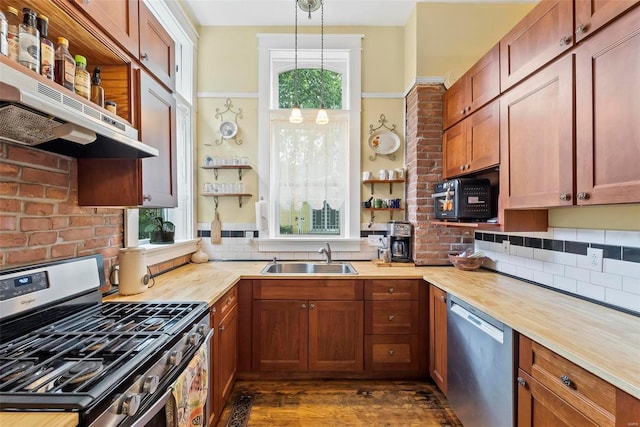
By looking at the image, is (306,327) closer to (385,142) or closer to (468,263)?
(468,263)

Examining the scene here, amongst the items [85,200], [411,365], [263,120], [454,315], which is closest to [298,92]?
[263,120]

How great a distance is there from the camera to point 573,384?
43.1 inches

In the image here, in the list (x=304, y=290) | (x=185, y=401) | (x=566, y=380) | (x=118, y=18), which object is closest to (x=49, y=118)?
(x=118, y=18)

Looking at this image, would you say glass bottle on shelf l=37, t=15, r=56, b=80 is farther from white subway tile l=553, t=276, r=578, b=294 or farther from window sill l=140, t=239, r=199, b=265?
white subway tile l=553, t=276, r=578, b=294

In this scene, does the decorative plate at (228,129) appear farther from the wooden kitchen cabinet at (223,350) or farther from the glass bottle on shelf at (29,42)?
the glass bottle on shelf at (29,42)

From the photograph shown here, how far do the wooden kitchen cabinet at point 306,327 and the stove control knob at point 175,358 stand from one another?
119cm

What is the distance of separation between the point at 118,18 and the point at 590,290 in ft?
9.22

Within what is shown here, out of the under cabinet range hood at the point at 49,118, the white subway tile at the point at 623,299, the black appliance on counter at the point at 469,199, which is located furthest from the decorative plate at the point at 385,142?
the under cabinet range hood at the point at 49,118

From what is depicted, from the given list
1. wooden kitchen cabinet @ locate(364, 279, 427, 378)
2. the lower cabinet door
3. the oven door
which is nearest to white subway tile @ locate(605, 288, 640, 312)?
the lower cabinet door

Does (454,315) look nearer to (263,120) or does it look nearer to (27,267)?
(27,267)

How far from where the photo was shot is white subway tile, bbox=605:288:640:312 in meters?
1.45

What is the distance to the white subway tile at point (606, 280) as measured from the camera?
60.1 inches

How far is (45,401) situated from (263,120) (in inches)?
109

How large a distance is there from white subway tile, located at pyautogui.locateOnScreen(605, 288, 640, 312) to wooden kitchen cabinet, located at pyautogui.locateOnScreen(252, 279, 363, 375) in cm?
149
